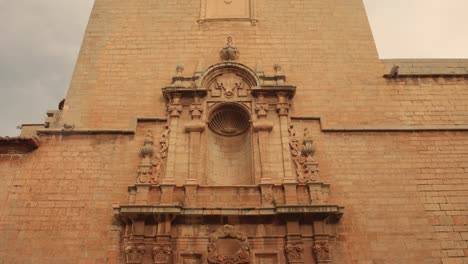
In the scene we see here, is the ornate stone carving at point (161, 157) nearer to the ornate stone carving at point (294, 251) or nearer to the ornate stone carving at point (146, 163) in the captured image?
the ornate stone carving at point (146, 163)

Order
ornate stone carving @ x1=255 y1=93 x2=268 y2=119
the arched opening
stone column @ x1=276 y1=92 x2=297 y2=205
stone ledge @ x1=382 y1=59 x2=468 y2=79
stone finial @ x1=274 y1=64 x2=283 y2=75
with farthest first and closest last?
stone ledge @ x1=382 y1=59 x2=468 y2=79, stone finial @ x1=274 y1=64 x2=283 y2=75, ornate stone carving @ x1=255 y1=93 x2=268 y2=119, the arched opening, stone column @ x1=276 y1=92 x2=297 y2=205

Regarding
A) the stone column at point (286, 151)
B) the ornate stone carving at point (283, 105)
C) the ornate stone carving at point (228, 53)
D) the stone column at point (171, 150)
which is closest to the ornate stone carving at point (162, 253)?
the stone column at point (171, 150)

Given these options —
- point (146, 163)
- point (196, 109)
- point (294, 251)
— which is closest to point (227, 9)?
point (196, 109)

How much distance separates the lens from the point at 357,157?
9.60 m

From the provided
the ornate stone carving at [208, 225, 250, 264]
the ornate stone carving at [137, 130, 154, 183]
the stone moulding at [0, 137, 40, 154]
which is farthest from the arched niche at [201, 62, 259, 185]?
the stone moulding at [0, 137, 40, 154]

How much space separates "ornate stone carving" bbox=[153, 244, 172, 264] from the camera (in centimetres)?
807

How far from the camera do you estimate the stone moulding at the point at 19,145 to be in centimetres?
954

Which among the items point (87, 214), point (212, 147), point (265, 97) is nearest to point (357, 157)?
point (265, 97)

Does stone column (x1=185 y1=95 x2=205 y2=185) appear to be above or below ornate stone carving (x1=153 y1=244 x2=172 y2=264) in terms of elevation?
above

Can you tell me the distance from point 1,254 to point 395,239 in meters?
8.02

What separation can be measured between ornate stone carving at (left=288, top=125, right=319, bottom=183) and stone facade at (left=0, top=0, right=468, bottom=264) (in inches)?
1.3

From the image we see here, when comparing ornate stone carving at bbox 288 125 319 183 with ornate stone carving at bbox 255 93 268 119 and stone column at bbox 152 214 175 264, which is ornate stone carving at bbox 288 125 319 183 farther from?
stone column at bbox 152 214 175 264

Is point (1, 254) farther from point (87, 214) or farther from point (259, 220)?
point (259, 220)

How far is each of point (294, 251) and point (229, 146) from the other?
128 inches
